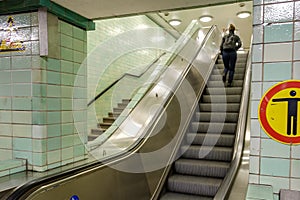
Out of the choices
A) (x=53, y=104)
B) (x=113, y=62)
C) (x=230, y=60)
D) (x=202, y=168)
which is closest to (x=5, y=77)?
(x=53, y=104)

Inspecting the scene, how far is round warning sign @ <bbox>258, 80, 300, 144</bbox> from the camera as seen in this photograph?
1.52 m

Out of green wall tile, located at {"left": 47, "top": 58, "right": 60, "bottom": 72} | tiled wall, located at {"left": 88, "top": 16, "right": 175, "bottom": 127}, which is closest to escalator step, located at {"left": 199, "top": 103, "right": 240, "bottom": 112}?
tiled wall, located at {"left": 88, "top": 16, "right": 175, "bottom": 127}

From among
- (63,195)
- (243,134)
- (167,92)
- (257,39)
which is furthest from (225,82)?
(63,195)

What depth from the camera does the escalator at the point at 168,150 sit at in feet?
7.50

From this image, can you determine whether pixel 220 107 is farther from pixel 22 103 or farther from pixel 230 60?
pixel 22 103

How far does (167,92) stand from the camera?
14.1 ft

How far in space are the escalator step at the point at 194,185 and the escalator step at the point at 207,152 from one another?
361mm

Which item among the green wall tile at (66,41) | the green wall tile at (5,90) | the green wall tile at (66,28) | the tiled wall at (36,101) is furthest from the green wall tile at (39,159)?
the green wall tile at (66,28)

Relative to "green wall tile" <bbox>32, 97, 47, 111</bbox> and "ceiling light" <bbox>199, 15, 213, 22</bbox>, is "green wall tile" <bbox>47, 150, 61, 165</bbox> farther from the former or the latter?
"ceiling light" <bbox>199, 15, 213, 22</bbox>

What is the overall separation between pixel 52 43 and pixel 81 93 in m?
0.62

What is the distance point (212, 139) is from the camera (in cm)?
365

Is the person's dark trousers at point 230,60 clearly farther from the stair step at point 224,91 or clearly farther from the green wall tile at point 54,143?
the green wall tile at point 54,143

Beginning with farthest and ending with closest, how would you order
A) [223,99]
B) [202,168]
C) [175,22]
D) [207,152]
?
1. [175,22]
2. [223,99]
3. [207,152]
4. [202,168]

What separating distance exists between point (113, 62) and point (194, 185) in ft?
12.5
